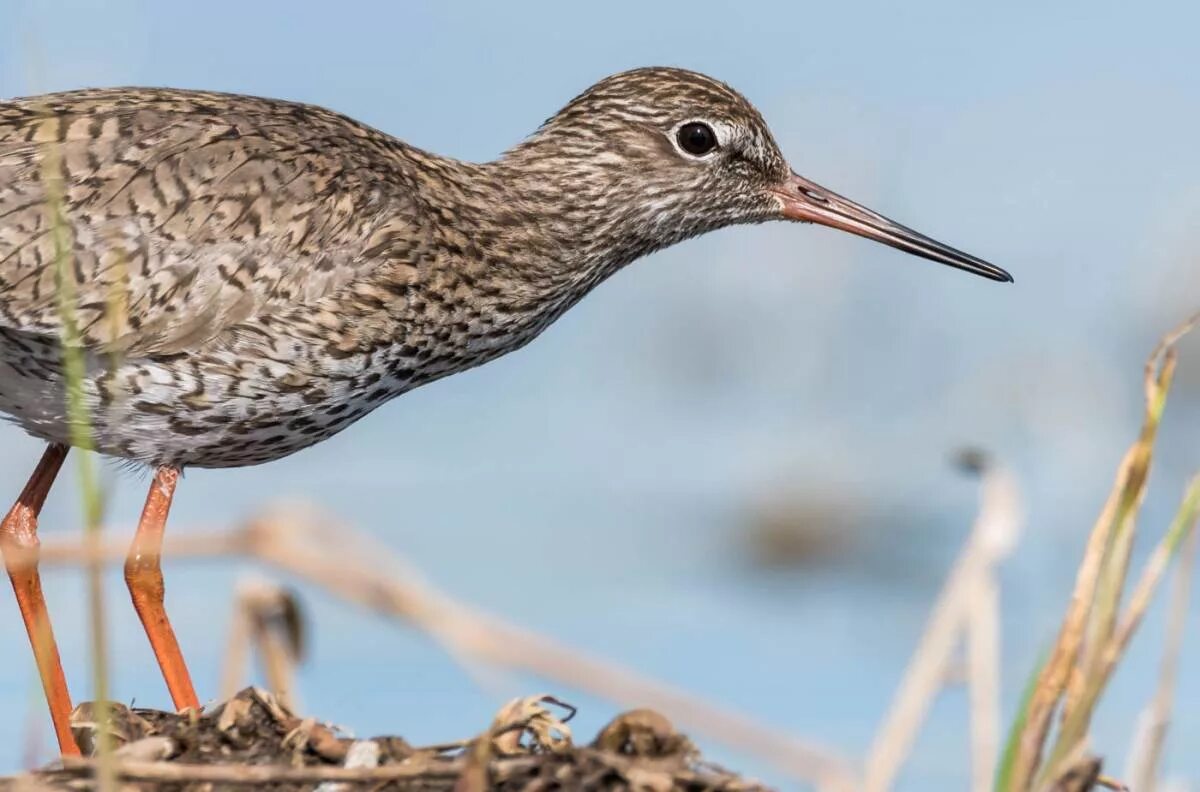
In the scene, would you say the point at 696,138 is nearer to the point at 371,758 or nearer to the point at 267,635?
the point at 267,635

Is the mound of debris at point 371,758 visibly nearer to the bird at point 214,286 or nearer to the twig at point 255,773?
the twig at point 255,773

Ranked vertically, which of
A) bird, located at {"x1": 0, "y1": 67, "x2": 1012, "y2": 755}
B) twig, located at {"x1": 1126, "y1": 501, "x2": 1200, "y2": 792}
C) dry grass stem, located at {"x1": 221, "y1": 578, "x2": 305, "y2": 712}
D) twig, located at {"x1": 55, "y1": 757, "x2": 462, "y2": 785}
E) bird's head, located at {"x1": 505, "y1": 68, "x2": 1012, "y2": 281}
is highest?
bird's head, located at {"x1": 505, "y1": 68, "x2": 1012, "y2": 281}

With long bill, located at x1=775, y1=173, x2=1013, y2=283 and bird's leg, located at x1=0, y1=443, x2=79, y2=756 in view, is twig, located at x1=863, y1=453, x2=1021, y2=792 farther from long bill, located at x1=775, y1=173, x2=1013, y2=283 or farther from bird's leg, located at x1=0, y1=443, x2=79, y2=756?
long bill, located at x1=775, y1=173, x2=1013, y2=283

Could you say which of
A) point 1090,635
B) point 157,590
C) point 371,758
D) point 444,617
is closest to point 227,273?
point 157,590

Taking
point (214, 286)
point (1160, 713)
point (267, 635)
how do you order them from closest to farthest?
point (1160, 713) → point (267, 635) → point (214, 286)

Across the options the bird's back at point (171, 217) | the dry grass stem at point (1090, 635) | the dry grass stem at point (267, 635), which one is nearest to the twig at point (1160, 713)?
the dry grass stem at point (1090, 635)

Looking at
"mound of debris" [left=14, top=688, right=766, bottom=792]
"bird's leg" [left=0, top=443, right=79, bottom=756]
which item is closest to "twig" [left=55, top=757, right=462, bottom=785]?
"mound of debris" [left=14, top=688, right=766, bottom=792]
